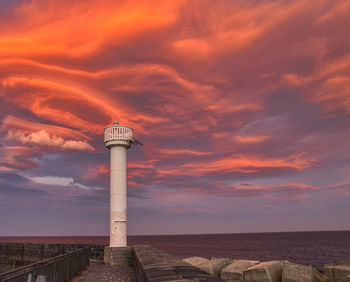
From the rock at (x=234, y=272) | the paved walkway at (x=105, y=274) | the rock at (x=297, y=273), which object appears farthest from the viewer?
the rock at (x=234, y=272)

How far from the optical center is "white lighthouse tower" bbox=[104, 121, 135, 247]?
18.6m

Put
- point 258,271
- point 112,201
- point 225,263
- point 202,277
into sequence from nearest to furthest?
1. point 202,277
2. point 258,271
3. point 112,201
4. point 225,263

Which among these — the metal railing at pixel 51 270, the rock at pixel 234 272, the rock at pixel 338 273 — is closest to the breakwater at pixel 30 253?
the metal railing at pixel 51 270

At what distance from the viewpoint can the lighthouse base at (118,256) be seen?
17.1 meters

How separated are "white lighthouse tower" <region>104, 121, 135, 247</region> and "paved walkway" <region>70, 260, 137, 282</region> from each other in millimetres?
2332

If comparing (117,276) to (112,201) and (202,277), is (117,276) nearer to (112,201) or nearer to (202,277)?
(112,201)

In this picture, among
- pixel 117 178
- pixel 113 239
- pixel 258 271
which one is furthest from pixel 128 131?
pixel 258 271

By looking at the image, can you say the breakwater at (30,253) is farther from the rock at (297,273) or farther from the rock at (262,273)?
the rock at (297,273)

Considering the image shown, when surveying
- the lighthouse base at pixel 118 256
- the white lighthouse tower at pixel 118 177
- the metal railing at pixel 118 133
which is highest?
the metal railing at pixel 118 133

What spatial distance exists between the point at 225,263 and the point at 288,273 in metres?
6.45

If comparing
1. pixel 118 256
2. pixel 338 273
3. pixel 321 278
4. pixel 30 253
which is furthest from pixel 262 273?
pixel 30 253

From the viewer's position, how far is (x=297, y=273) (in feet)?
60.2

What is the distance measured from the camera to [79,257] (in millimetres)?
14648

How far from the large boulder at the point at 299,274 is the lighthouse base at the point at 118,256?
29.8 feet
